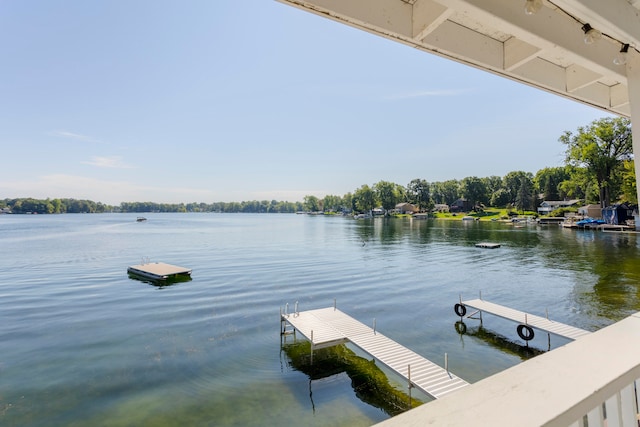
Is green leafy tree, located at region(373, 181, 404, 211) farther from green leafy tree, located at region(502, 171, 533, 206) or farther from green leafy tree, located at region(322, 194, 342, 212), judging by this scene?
green leafy tree, located at region(322, 194, 342, 212)

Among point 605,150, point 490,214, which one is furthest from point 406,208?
point 605,150

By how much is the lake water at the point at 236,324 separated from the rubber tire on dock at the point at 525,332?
0.67 m

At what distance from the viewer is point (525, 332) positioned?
11.3m

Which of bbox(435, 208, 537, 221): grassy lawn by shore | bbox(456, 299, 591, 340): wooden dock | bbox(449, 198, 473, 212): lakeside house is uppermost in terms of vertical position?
bbox(449, 198, 473, 212): lakeside house

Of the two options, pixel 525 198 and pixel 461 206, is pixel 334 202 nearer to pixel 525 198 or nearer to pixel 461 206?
pixel 461 206

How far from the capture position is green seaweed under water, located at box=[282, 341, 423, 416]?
26.6 ft

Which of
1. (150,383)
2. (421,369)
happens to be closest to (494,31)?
(421,369)

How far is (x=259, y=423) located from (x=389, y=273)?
17.5m

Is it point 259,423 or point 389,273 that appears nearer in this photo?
point 259,423

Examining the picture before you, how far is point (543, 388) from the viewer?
50.0 inches

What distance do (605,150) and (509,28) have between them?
6722cm

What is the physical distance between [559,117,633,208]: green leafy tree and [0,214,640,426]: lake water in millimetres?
30180

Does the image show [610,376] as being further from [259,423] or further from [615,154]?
[615,154]

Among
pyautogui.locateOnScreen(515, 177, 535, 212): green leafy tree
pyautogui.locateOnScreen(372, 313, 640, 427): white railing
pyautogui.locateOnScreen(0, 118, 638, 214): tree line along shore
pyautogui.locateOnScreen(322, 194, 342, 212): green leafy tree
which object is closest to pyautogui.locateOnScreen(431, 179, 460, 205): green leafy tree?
pyautogui.locateOnScreen(0, 118, 638, 214): tree line along shore
